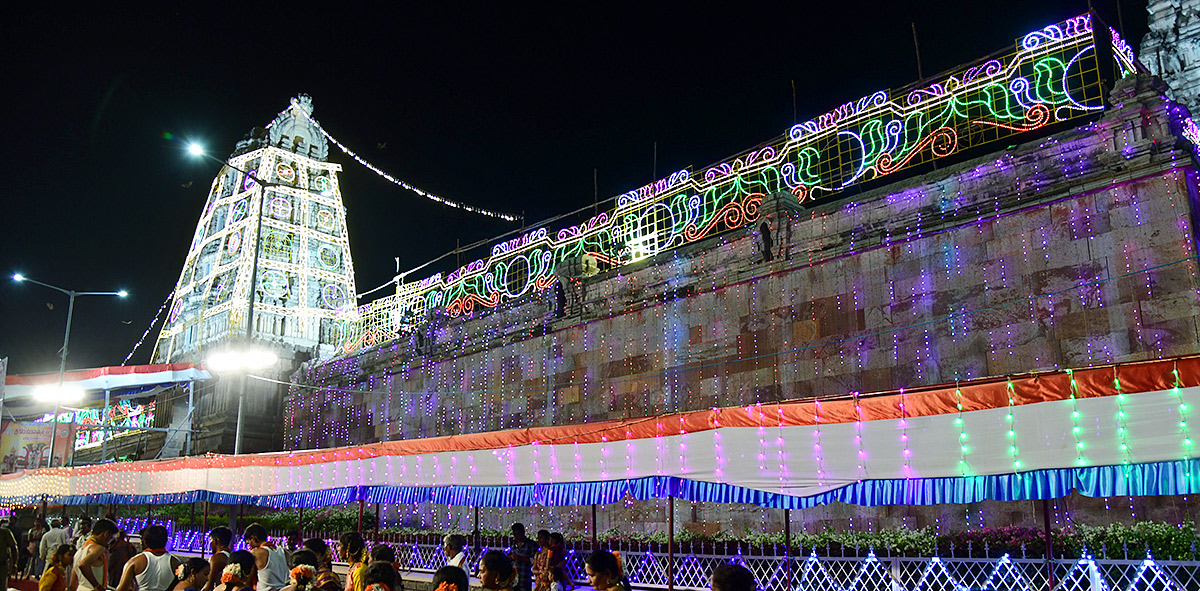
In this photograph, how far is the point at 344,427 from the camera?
1153 inches

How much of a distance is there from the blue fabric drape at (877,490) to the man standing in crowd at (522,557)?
68cm

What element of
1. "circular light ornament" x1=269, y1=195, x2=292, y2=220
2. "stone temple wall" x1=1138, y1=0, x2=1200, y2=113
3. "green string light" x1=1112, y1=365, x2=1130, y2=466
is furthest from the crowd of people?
"circular light ornament" x1=269, y1=195, x2=292, y2=220

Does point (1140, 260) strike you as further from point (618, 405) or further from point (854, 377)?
point (618, 405)

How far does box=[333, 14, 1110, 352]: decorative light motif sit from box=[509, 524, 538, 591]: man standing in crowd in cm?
1000

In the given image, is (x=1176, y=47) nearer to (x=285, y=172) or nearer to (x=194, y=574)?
(x=194, y=574)

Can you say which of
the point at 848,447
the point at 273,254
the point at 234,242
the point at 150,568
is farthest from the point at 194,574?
the point at 234,242

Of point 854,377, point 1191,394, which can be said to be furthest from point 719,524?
point 1191,394

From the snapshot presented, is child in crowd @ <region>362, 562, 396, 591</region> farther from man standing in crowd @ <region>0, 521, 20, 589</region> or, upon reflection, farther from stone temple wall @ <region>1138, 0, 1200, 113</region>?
Answer: stone temple wall @ <region>1138, 0, 1200, 113</region>

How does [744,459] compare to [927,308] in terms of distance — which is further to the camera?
[927,308]

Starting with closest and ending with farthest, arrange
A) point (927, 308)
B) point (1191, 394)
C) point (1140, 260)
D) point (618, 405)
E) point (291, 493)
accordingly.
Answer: point (1191, 394)
point (1140, 260)
point (927, 308)
point (291, 493)
point (618, 405)

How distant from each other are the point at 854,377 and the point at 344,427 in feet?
64.7

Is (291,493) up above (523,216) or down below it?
below

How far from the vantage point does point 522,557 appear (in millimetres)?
11430

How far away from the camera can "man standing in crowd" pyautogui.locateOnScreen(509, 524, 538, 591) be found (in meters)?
11.2
